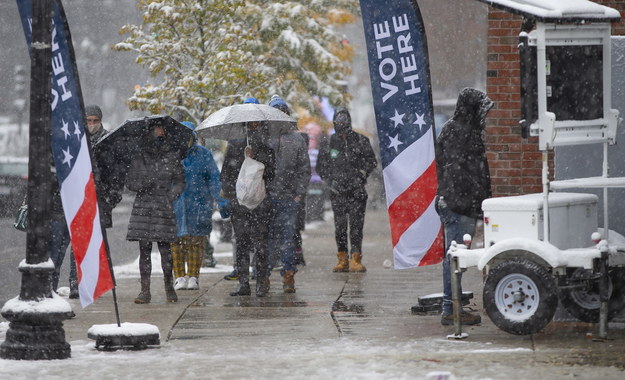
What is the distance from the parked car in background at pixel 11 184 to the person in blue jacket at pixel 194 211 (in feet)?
54.5

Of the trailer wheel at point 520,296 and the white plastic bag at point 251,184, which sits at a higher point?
the white plastic bag at point 251,184

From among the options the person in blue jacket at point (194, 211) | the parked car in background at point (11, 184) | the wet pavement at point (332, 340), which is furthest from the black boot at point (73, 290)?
the parked car in background at point (11, 184)

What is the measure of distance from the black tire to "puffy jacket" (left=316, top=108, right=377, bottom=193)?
5658 mm

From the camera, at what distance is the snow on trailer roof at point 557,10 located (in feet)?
29.0

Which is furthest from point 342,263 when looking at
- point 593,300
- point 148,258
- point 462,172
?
point 593,300

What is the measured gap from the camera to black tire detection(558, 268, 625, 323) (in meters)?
9.49

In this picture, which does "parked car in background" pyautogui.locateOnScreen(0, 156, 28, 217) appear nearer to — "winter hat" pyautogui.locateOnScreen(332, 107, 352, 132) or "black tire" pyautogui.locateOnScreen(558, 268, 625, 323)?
"winter hat" pyautogui.locateOnScreen(332, 107, 352, 132)

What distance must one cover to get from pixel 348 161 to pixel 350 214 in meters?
0.70

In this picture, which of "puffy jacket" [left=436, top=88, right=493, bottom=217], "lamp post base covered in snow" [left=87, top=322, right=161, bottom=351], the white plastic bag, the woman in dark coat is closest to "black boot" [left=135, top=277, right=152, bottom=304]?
the woman in dark coat

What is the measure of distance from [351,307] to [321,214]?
18.1m

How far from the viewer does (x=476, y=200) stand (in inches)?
397

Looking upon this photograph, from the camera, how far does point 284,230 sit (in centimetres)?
1280

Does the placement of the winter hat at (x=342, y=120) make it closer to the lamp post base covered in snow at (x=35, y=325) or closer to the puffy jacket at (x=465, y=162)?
the puffy jacket at (x=465, y=162)

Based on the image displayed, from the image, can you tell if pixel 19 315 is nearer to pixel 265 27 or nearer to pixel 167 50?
pixel 167 50
